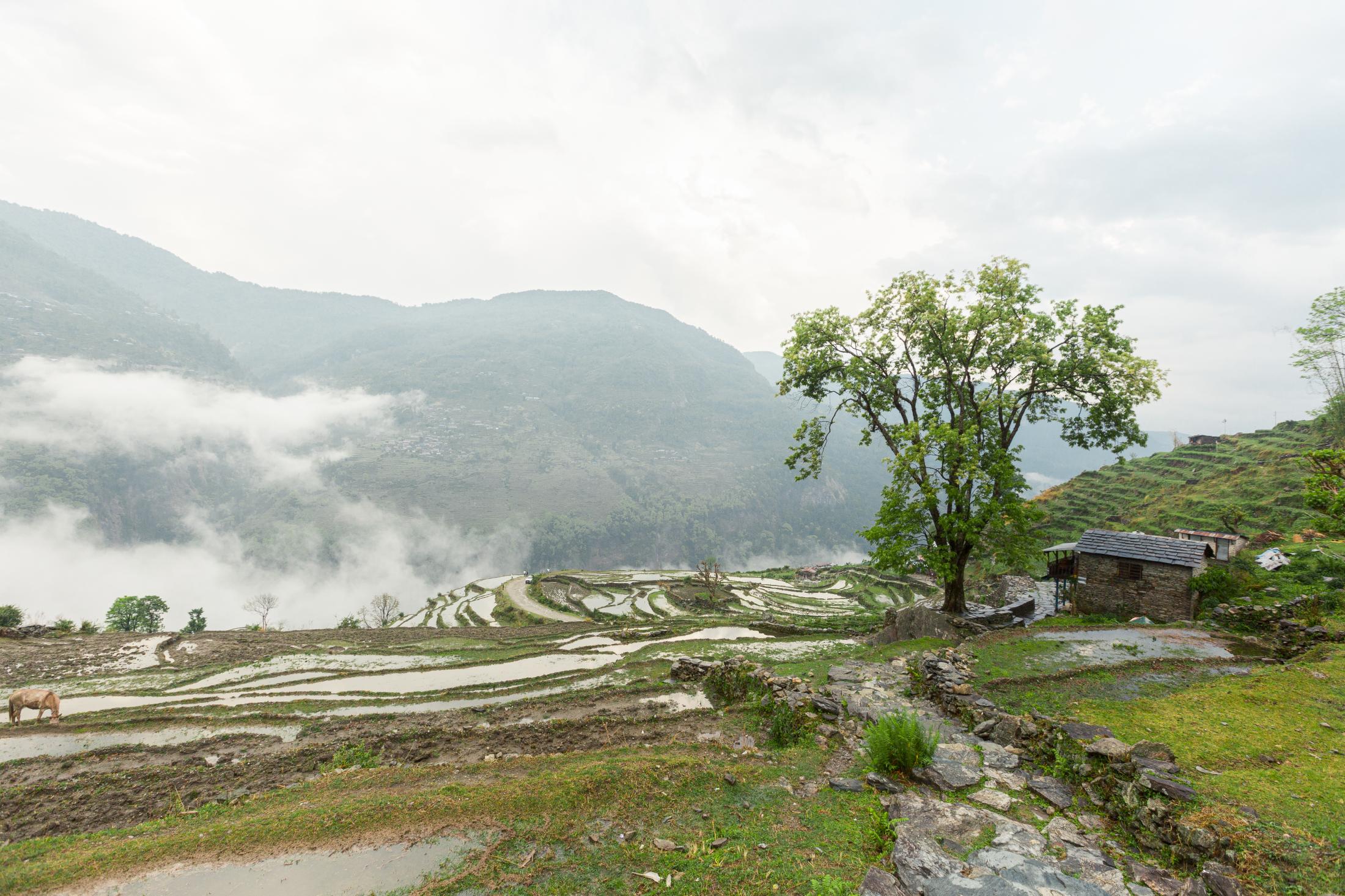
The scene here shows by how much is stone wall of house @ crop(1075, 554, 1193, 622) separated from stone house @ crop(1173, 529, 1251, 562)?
7.72 metres

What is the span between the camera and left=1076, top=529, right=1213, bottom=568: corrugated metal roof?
22.6 meters

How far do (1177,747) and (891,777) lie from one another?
5.80 m

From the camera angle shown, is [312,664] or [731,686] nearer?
[731,686]

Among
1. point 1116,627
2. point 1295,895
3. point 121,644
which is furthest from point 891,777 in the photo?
point 121,644

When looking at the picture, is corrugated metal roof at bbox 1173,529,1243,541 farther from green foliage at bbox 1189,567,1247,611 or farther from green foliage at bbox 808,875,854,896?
green foliage at bbox 808,875,854,896

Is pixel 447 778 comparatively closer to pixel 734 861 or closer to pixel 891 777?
pixel 734 861

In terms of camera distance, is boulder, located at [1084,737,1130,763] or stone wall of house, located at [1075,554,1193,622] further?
stone wall of house, located at [1075,554,1193,622]

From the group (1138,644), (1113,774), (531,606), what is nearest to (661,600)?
(531,606)

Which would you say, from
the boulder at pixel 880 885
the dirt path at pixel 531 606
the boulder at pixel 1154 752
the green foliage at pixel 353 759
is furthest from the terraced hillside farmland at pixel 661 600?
the boulder at pixel 880 885

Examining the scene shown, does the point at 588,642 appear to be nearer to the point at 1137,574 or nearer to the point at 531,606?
the point at 1137,574

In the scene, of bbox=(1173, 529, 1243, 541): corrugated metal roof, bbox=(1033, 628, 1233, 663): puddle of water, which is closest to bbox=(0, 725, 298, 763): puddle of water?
bbox=(1033, 628, 1233, 663): puddle of water

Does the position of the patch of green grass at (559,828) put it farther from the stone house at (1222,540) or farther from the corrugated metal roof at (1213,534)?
the corrugated metal roof at (1213,534)

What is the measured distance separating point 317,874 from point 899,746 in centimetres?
1107

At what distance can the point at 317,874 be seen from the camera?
8.41m
